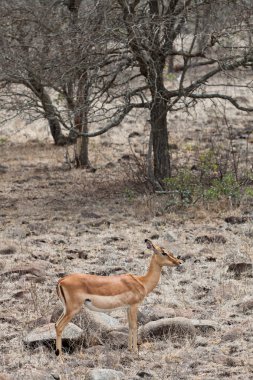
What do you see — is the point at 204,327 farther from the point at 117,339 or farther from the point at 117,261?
the point at 117,261

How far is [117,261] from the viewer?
1145cm

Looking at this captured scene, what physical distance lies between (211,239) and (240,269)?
80.0 inches

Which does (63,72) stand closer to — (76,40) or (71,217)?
(76,40)

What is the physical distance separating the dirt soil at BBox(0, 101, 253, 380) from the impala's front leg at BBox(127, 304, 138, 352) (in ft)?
0.30

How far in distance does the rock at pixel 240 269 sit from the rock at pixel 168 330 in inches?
97.3

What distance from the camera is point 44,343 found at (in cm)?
773

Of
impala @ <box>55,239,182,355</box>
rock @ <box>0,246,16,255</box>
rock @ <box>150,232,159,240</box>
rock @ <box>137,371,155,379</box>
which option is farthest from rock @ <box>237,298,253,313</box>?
rock @ <box>0,246,16,255</box>

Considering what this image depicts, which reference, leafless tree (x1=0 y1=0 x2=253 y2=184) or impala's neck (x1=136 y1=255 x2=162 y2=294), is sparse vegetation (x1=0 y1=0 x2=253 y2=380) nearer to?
leafless tree (x1=0 y1=0 x2=253 y2=184)

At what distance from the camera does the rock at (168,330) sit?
796 cm

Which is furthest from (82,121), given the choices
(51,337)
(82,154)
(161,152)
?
(51,337)

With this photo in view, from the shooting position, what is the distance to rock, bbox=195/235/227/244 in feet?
40.7

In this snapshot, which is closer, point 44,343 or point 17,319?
point 44,343

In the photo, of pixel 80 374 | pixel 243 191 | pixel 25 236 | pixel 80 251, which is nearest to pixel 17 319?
pixel 80 374

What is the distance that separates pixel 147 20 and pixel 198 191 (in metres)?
3.24
